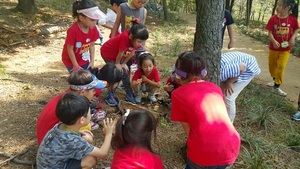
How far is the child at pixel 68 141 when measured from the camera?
2.24m

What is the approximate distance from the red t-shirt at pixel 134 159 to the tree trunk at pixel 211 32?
51.4 inches

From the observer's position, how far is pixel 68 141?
2.27m

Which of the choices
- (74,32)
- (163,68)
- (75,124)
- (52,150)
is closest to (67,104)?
(75,124)

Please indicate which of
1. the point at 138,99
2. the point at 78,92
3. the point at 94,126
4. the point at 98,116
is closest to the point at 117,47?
the point at 138,99

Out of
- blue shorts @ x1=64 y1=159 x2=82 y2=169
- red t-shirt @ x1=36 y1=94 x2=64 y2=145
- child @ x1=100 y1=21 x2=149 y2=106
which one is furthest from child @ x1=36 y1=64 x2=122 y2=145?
child @ x1=100 y1=21 x2=149 y2=106

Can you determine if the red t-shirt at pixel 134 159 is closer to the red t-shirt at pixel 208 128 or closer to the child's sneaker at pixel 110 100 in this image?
the red t-shirt at pixel 208 128

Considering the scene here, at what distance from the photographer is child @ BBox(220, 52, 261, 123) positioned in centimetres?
323

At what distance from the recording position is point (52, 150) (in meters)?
2.28

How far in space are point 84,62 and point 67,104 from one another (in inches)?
65.5

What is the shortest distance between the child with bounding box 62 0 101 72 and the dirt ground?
2.22 ft

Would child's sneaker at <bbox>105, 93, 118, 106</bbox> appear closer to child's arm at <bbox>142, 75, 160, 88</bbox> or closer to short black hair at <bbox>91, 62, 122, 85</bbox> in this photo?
short black hair at <bbox>91, 62, 122, 85</bbox>

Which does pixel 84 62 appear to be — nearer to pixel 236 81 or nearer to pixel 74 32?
pixel 74 32

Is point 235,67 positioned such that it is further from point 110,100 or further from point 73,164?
point 73,164

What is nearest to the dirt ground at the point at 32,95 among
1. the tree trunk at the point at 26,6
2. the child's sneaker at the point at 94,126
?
the child's sneaker at the point at 94,126
